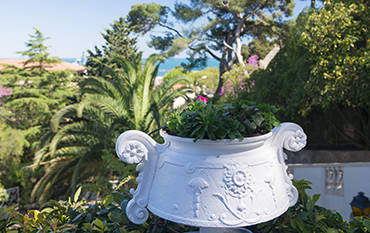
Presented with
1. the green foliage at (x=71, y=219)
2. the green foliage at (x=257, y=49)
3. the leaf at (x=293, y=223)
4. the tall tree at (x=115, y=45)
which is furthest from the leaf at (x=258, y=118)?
the green foliage at (x=257, y=49)

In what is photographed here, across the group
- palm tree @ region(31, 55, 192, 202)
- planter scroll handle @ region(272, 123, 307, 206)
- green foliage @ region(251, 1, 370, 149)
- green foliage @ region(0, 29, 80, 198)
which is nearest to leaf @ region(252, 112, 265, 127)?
planter scroll handle @ region(272, 123, 307, 206)

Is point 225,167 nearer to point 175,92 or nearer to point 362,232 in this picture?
point 362,232

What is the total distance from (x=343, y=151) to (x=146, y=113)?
660 centimetres

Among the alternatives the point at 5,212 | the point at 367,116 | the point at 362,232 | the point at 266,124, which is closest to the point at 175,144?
the point at 266,124

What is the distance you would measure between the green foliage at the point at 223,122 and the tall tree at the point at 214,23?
1606 cm

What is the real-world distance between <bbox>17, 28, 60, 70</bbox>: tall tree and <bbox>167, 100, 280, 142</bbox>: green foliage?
14612 millimetres

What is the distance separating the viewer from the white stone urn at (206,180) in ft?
3.73

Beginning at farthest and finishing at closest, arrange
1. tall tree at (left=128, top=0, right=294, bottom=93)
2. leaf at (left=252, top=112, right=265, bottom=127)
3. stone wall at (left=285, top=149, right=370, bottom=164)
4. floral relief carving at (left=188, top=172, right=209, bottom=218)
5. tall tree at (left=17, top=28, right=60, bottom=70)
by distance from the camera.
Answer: tall tree at (left=128, top=0, right=294, bottom=93)
tall tree at (left=17, top=28, right=60, bottom=70)
stone wall at (left=285, top=149, right=370, bottom=164)
leaf at (left=252, top=112, right=265, bottom=127)
floral relief carving at (left=188, top=172, right=209, bottom=218)

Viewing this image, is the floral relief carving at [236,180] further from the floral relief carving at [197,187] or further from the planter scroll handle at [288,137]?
the planter scroll handle at [288,137]

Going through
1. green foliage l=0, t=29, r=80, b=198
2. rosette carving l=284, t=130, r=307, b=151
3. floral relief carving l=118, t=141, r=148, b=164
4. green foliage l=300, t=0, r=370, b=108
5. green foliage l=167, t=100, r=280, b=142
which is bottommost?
green foliage l=0, t=29, r=80, b=198

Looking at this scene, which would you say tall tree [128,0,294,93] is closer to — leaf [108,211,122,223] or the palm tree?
the palm tree

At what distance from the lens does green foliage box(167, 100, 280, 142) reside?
1154 millimetres

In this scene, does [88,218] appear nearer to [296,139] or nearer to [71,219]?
[71,219]

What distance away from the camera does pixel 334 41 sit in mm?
5848
